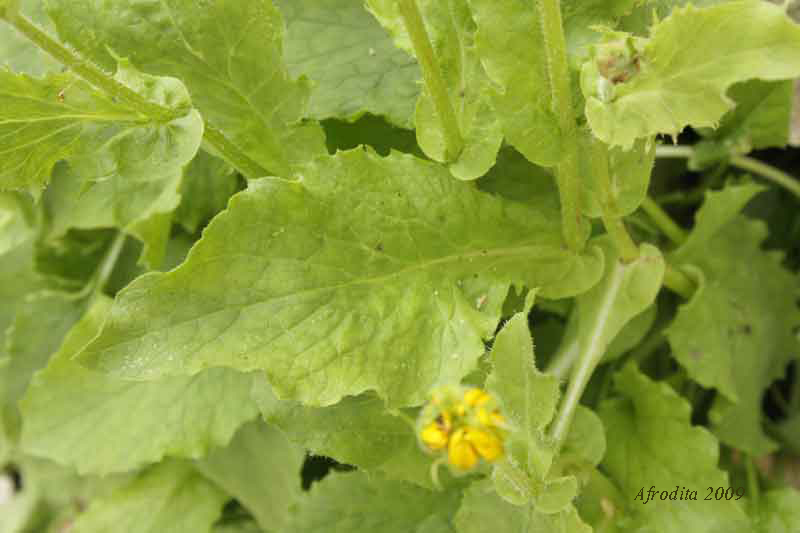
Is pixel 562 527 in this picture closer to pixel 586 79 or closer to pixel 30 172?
pixel 586 79

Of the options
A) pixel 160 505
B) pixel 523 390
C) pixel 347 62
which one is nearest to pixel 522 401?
pixel 523 390

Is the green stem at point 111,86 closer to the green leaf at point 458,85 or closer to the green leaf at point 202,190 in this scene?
the green leaf at point 458,85

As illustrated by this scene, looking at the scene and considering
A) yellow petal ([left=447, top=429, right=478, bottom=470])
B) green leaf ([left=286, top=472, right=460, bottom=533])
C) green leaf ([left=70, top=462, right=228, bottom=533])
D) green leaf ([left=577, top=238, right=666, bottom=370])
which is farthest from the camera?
green leaf ([left=70, top=462, right=228, bottom=533])

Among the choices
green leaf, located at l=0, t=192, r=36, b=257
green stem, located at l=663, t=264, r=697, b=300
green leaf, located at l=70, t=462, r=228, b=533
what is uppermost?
green stem, located at l=663, t=264, r=697, b=300

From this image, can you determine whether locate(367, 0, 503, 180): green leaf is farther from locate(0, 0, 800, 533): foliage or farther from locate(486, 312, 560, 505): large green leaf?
locate(486, 312, 560, 505): large green leaf

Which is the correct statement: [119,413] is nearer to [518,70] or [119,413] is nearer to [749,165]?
[518,70]

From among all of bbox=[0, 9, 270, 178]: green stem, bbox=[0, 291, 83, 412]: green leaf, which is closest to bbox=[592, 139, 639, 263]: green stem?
bbox=[0, 9, 270, 178]: green stem

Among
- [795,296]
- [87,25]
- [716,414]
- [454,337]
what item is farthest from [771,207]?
[87,25]

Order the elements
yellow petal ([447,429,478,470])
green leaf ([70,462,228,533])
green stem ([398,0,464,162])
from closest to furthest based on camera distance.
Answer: yellow petal ([447,429,478,470]) → green stem ([398,0,464,162]) → green leaf ([70,462,228,533])
